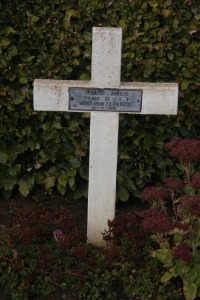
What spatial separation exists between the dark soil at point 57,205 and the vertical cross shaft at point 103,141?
620mm

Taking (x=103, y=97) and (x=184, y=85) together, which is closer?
(x=103, y=97)

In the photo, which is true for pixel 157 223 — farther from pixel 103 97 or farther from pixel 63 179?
pixel 63 179

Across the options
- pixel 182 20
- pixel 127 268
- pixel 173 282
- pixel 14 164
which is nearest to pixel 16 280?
pixel 127 268

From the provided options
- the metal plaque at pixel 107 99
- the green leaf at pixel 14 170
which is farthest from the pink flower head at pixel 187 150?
the green leaf at pixel 14 170

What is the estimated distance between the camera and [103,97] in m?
4.05

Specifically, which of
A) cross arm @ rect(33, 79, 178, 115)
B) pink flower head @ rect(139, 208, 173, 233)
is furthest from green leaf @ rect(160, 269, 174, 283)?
cross arm @ rect(33, 79, 178, 115)

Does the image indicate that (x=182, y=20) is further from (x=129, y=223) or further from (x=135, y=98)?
(x=129, y=223)

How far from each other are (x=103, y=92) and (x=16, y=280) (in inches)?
50.2

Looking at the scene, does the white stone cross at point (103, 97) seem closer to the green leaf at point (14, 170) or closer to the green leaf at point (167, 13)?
the green leaf at point (167, 13)

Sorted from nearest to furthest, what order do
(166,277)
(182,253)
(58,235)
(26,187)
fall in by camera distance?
1. (182,253)
2. (166,277)
3. (58,235)
4. (26,187)

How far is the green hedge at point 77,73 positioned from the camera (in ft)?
15.2

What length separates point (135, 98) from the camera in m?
4.05

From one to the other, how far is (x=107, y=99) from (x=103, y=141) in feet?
0.88

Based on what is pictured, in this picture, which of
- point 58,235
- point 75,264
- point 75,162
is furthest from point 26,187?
point 75,264
